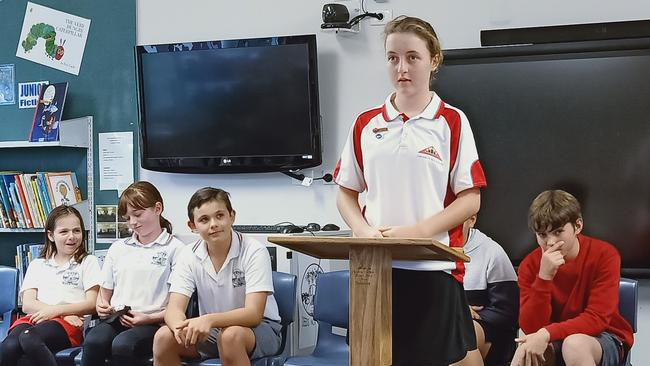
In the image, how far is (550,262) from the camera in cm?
298

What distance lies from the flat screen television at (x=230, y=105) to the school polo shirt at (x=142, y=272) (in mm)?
916

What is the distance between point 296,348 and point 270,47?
160 cm

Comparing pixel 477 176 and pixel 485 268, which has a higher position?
pixel 477 176

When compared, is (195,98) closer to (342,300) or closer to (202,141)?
(202,141)

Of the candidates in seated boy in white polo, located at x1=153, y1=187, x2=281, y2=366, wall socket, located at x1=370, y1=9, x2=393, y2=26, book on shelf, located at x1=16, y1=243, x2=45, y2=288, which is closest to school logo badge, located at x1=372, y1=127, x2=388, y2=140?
seated boy in white polo, located at x1=153, y1=187, x2=281, y2=366

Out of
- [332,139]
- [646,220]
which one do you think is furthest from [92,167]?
[646,220]

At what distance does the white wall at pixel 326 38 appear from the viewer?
161 inches

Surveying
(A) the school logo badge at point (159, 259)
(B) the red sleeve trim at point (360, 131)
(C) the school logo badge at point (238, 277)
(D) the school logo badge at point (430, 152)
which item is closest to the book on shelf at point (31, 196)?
(A) the school logo badge at point (159, 259)

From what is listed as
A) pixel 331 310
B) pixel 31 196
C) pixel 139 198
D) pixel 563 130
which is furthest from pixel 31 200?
pixel 563 130

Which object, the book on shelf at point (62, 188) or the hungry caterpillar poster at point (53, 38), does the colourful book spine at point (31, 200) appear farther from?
the hungry caterpillar poster at point (53, 38)

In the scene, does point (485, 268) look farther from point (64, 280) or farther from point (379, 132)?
point (64, 280)

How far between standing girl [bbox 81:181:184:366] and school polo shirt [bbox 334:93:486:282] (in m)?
1.69

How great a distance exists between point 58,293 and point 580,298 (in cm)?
238

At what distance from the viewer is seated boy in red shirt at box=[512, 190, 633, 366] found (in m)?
2.91
